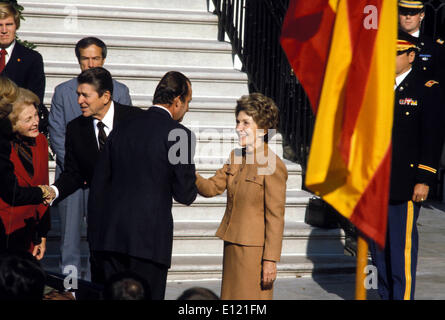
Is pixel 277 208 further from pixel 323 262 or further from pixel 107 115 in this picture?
pixel 323 262

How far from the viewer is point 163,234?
4793 mm

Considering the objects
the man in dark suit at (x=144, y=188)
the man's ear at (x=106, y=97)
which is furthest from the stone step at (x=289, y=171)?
the man in dark suit at (x=144, y=188)

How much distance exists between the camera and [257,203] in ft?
16.9

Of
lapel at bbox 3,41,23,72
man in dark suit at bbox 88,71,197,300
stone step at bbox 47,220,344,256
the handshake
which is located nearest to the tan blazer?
man in dark suit at bbox 88,71,197,300

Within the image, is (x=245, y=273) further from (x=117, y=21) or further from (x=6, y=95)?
(x=117, y=21)

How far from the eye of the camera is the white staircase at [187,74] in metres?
7.40

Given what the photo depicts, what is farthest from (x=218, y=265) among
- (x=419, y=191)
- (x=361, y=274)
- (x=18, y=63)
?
(x=361, y=274)

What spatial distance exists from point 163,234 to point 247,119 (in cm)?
90

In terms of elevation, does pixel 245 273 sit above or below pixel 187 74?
below

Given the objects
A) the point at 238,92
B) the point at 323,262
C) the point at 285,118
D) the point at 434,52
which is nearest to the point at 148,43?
the point at 238,92

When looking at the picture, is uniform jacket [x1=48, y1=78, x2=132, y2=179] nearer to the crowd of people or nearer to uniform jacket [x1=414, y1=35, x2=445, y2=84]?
the crowd of people

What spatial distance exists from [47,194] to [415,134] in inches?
102

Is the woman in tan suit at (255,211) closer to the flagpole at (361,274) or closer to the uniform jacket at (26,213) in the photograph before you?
the flagpole at (361,274)
